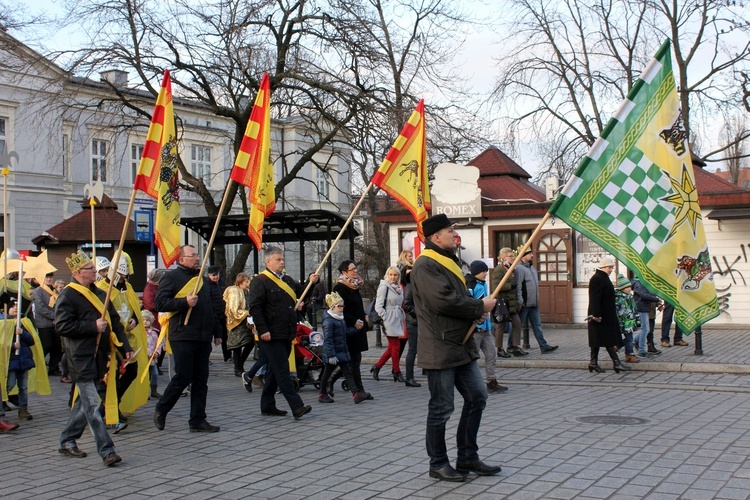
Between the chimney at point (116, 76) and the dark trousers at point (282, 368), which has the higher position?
the chimney at point (116, 76)

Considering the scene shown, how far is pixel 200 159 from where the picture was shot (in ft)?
156

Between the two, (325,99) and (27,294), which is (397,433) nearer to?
(27,294)

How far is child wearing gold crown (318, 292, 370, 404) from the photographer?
10.7 m

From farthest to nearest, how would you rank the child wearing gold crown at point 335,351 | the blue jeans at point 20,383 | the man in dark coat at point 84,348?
the child wearing gold crown at point 335,351, the blue jeans at point 20,383, the man in dark coat at point 84,348


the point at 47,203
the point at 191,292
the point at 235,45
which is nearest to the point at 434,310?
the point at 191,292

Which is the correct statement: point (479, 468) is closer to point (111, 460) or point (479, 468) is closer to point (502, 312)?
point (111, 460)

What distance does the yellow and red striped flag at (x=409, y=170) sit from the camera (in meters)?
11.3

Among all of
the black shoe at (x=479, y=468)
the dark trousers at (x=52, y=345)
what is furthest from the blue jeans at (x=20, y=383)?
the black shoe at (x=479, y=468)

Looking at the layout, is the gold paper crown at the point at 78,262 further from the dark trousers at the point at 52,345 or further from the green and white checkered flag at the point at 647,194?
the dark trousers at the point at 52,345

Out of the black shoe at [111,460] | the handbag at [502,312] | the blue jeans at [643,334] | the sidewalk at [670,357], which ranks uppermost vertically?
the handbag at [502,312]

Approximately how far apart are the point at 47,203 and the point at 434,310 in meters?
36.6

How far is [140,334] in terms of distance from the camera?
31.1ft

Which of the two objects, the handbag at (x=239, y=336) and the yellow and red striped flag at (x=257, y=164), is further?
the handbag at (x=239, y=336)

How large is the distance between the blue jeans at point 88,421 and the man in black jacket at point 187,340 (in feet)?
4.16
